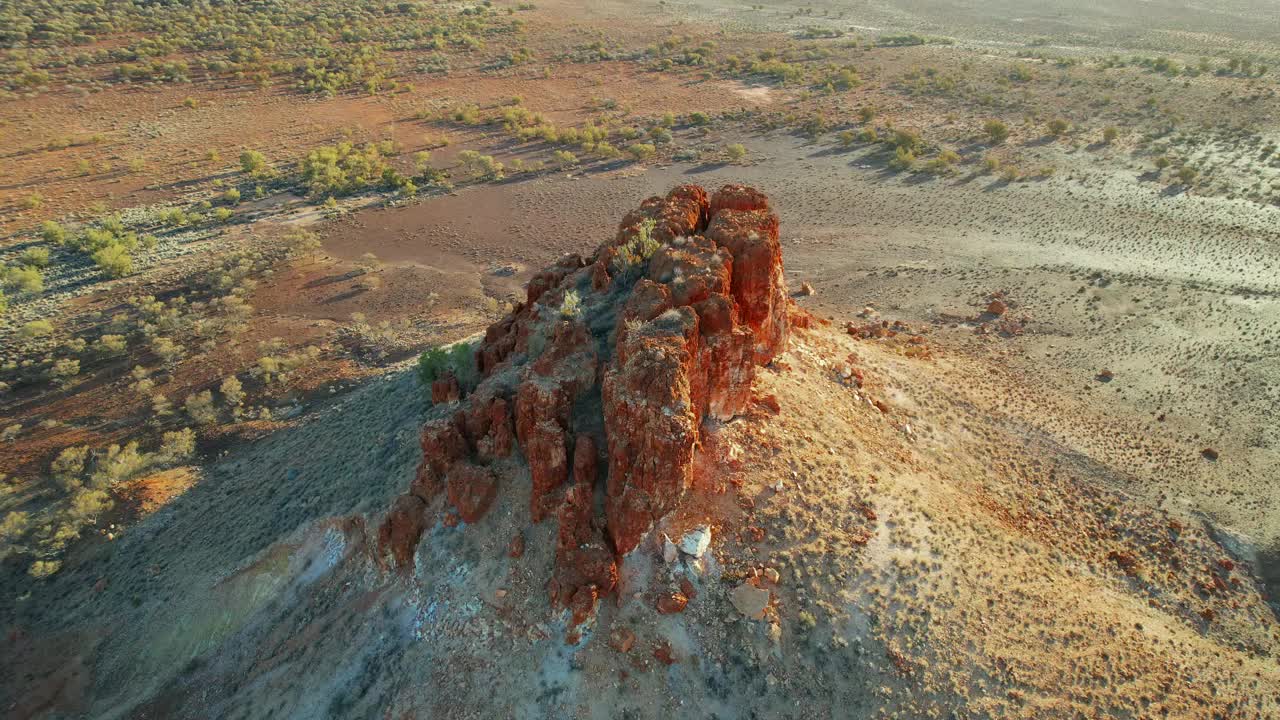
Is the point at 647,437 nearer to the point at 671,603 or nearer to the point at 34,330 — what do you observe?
the point at 671,603

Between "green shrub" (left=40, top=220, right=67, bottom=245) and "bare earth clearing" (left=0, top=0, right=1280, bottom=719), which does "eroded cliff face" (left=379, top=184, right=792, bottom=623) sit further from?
"green shrub" (left=40, top=220, right=67, bottom=245)

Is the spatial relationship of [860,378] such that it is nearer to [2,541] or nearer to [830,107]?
[2,541]

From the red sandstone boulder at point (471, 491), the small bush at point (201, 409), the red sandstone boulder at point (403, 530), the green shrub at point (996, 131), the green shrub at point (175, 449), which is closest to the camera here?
the red sandstone boulder at point (471, 491)

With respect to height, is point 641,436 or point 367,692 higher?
point 641,436

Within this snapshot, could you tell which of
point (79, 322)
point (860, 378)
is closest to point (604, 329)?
point (860, 378)

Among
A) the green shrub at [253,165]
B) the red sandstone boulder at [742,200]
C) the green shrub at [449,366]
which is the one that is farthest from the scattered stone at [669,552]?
the green shrub at [253,165]

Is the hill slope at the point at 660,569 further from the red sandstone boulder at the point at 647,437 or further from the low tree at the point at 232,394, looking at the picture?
the low tree at the point at 232,394

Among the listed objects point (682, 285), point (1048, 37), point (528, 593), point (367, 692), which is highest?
point (1048, 37)

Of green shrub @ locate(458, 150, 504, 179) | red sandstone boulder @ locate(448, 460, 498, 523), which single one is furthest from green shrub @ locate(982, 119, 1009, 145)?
red sandstone boulder @ locate(448, 460, 498, 523)
